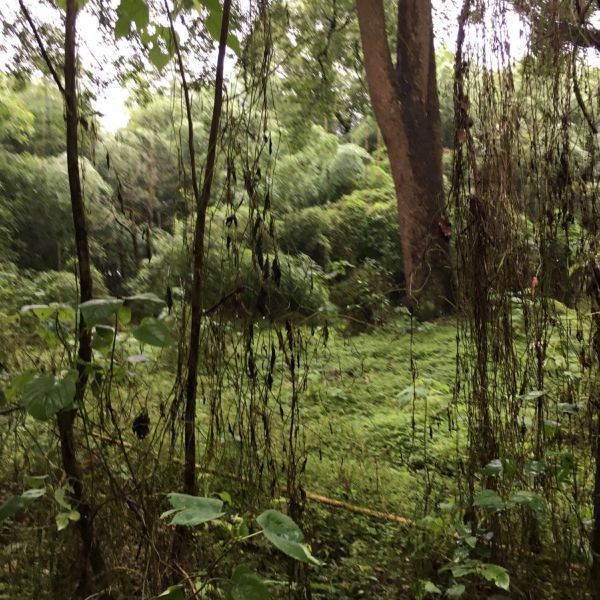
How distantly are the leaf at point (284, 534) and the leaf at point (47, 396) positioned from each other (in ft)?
1.37

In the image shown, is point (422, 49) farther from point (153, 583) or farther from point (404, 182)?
point (153, 583)

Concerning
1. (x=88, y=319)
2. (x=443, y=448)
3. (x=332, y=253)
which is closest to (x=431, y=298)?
(x=332, y=253)

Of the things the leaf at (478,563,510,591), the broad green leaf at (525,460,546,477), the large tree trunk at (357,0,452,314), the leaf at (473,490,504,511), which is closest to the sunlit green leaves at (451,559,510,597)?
the leaf at (478,563,510,591)

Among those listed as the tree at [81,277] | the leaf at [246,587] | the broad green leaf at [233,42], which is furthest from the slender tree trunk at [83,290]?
the leaf at [246,587]

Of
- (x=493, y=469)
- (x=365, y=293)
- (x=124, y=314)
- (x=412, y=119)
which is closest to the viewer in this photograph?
(x=124, y=314)

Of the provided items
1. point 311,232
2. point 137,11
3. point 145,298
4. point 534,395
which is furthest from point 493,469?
point 311,232

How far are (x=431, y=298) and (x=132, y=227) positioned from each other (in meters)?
4.36

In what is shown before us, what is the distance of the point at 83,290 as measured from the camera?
1.33 meters

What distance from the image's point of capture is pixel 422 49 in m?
5.30

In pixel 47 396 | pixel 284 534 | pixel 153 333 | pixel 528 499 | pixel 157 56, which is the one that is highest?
pixel 157 56

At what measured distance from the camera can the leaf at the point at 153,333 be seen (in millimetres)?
1027

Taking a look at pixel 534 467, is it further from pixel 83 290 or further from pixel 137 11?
pixel 137 11

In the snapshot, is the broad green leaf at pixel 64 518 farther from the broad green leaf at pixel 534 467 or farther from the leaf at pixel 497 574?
the broad green leaf at pixel 534 467

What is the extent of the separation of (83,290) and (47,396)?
15.4 inches
